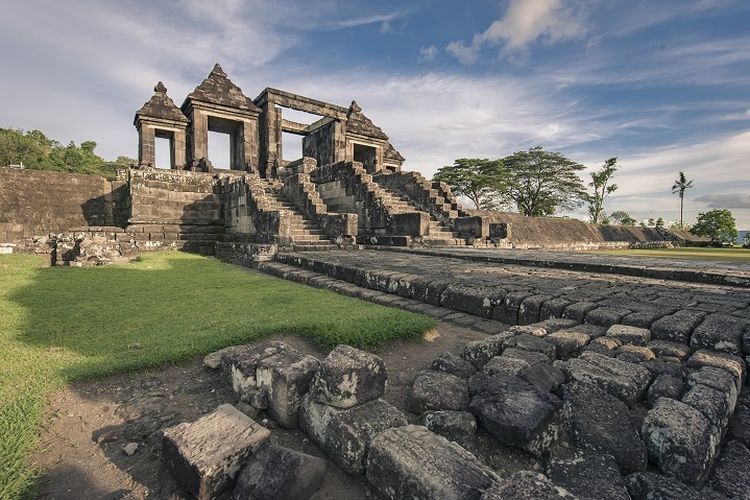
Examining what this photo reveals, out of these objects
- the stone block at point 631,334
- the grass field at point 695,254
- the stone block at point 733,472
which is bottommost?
the stone block at point 733,472

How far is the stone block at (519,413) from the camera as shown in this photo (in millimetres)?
1599

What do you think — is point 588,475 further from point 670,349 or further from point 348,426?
point 670,349

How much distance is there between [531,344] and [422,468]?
147 centimetres

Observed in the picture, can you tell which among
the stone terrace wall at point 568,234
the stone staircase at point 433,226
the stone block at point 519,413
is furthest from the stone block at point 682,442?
the stone terrace wall at point 568,234

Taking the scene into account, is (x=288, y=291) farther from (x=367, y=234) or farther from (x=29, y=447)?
(x=367, y=234)

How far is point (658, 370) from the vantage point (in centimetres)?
212

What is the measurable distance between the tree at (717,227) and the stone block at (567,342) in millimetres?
33602

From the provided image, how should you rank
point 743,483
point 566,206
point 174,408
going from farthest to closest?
point 566,206 → point 174,408 → point 743,483

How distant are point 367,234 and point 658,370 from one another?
9638 millimetres

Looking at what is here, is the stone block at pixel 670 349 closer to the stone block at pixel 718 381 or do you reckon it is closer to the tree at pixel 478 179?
the stone block at pixel 718 381

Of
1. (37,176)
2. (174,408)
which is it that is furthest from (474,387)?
(37,176)

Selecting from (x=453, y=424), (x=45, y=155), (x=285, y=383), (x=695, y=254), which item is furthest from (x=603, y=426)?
(x=45, y=155)

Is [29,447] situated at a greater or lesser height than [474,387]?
lesser

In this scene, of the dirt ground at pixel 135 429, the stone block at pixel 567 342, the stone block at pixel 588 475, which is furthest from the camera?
the stone block at pixel 567 342
